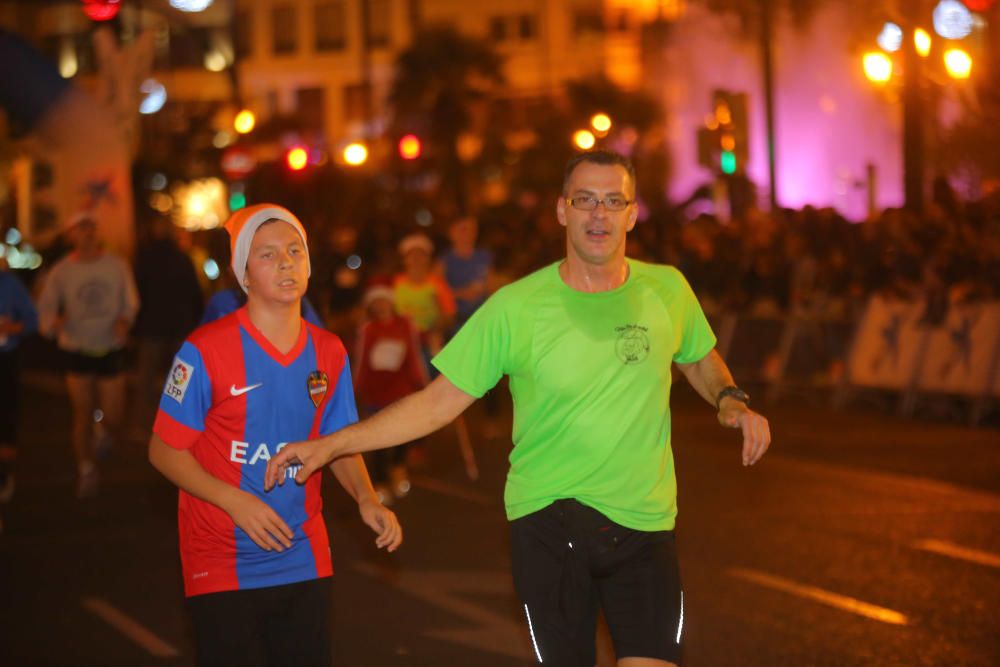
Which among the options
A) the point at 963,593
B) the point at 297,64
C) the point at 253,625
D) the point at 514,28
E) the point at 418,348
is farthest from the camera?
the point at 297,64

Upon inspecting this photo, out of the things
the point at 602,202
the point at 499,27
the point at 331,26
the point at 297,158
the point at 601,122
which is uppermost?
the point at 331,26

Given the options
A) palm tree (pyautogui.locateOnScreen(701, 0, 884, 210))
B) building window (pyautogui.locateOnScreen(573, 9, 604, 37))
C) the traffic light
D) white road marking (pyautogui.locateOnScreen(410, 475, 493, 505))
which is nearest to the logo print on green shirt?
white road marking (pyautogui.locateOnScreen(410, 475, 493, 505))

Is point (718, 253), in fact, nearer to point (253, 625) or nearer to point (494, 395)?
point (494, 395)

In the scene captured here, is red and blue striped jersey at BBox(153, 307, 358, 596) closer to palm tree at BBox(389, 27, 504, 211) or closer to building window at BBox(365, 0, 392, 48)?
palm tree at BBox(389, 27, 504, 211)

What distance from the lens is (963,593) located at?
7.94m

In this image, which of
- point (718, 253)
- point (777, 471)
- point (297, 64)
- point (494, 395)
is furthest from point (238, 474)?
point (297, 64)

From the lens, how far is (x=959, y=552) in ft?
29.5

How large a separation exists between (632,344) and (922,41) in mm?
13404

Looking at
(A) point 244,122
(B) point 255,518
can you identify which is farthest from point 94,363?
(A) point 244,122

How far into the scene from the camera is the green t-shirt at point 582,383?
4578 millimetres

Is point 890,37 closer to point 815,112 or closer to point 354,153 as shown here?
point 354,153

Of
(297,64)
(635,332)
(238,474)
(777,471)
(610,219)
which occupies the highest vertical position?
(297,64)

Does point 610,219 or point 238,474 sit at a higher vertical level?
point 610,219

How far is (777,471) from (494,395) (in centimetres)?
394
